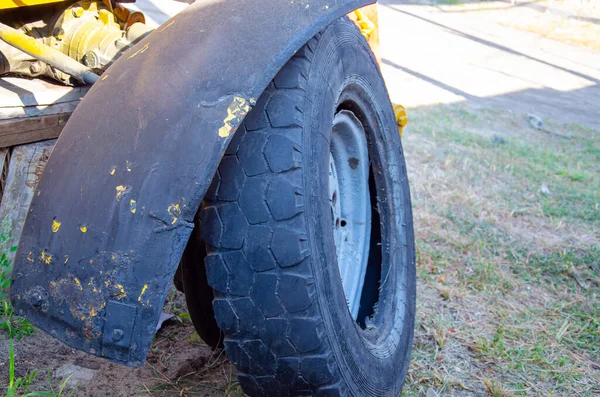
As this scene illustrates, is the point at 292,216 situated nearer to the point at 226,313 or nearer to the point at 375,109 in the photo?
the point at 226,313

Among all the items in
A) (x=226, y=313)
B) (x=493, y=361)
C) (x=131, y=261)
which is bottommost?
(x=493, y=361)

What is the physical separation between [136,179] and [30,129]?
1028 millimetres

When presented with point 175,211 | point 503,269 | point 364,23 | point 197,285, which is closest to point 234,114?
point 175,211

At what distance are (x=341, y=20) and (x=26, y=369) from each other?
5.13 ft

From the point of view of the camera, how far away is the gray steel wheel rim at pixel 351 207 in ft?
7.25

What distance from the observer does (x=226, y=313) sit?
147cm

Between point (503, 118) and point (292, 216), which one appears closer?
point (292, 216)

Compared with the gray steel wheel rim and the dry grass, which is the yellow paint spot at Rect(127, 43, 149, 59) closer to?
the gray steel wheel rim

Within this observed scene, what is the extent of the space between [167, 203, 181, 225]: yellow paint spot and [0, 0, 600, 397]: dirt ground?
2.85ft

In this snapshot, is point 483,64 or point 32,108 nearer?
point 32,108

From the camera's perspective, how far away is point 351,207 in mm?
2324

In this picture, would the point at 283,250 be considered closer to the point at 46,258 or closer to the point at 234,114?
the point at 234,114

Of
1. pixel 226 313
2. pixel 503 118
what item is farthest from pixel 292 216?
pixel 503 118

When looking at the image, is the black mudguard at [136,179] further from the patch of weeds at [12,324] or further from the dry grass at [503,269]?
the dry grass at [503,269]
